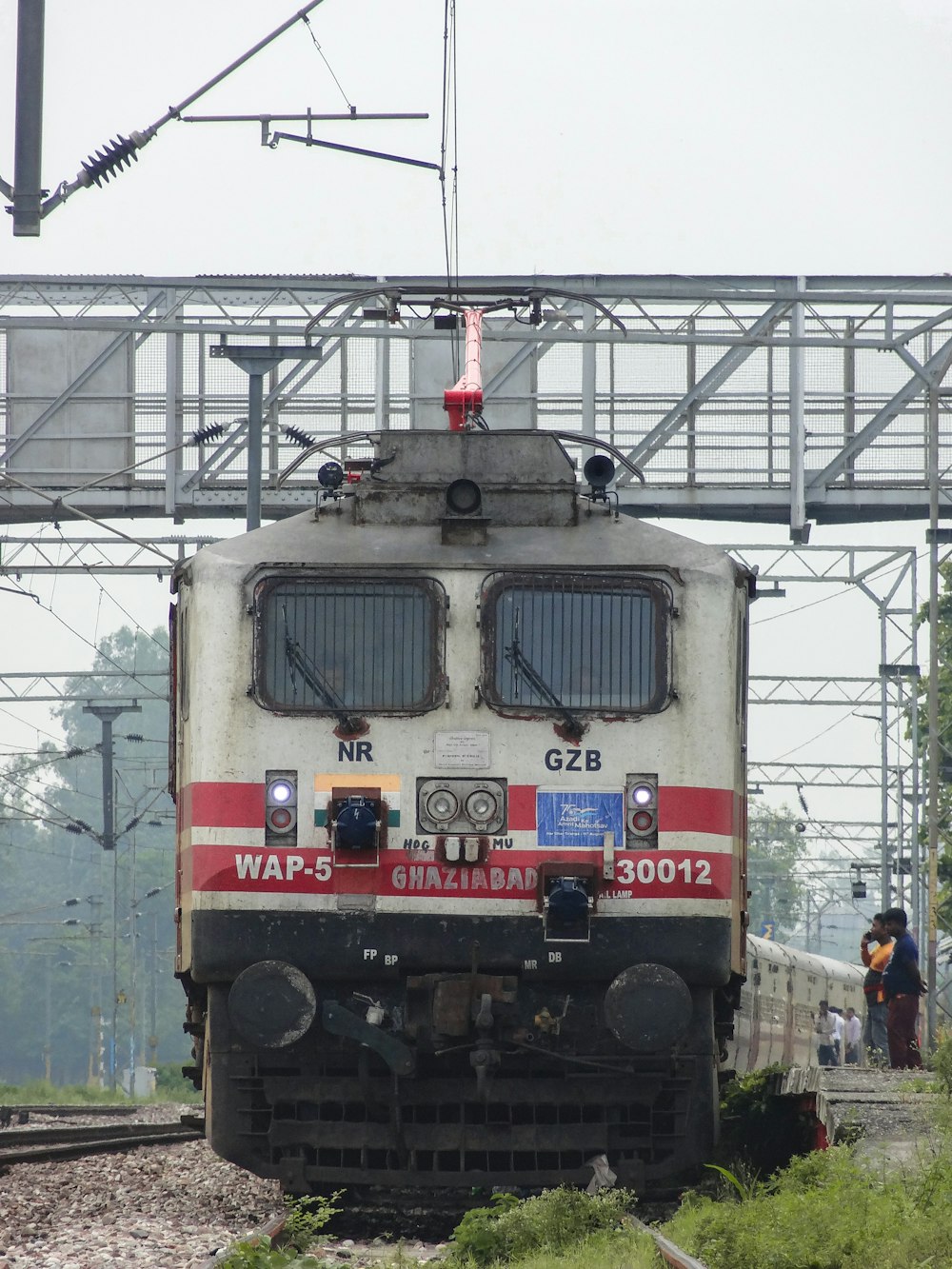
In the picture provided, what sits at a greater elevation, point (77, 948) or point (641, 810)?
point (641, 810)

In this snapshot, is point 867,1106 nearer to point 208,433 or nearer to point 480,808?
point 480,808

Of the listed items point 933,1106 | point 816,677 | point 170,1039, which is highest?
point 816,677

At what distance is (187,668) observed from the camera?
1013cm

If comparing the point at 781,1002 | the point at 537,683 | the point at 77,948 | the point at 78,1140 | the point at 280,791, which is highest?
the point at 537,683

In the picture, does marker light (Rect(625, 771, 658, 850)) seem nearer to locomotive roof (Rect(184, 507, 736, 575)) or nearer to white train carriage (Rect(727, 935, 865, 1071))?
locomotive roof (Rect(184, 507, 736, 575))

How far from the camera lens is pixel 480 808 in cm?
977

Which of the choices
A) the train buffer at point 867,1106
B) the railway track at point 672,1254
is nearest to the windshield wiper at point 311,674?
the railway track at point 672,1254

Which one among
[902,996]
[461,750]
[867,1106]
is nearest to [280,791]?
[461,750]

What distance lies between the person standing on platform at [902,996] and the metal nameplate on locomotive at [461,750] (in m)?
6.70

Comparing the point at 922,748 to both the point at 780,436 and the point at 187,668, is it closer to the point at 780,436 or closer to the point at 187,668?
the point at 780,436

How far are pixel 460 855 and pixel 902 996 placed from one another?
724 cm

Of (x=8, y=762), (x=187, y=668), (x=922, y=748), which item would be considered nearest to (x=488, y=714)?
(x=187, y=668)

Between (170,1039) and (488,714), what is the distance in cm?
9090
